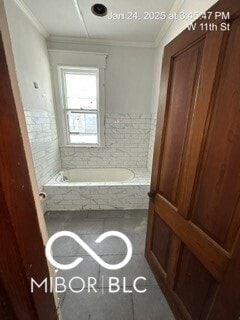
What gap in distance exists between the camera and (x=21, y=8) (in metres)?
1.87

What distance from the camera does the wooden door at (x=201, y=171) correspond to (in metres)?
0.74

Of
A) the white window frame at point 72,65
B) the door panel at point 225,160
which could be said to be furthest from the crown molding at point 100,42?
the door panel at point 225,160

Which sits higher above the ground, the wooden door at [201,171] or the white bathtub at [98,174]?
the wooden door at [201,171]

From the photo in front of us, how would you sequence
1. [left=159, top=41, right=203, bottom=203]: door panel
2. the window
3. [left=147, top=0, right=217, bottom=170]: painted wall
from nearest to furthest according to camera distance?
[left=159, top=41, right=203, bottom=203]: door panel, [left=147, top=0, right=217, bottom=170]: painted wall, the window

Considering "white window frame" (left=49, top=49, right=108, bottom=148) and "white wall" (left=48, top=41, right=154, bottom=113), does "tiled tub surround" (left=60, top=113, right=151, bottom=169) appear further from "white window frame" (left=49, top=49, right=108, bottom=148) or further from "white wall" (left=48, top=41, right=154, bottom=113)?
"white window frame" (left=49, top=49, right=108, bottom=148)

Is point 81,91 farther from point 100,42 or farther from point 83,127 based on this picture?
point 100,42

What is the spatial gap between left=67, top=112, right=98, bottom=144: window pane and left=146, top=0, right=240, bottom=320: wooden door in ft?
6.82

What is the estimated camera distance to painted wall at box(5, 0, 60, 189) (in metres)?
A: 1.85

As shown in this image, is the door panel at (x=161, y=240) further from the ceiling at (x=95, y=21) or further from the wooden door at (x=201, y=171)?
the ceiling at (x=95, y=21)

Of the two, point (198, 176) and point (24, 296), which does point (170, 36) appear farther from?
point (24, 296)

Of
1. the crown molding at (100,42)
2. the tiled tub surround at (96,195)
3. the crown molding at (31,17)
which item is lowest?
the tiled tub surround at (96,195)

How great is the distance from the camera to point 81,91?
3012 millimetres

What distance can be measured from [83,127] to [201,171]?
2671 millimetres

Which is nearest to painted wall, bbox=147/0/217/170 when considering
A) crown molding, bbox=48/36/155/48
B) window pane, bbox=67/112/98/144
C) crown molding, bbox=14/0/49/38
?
crown molding, bbox=48/36/155/48
